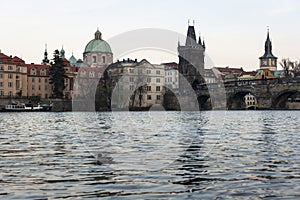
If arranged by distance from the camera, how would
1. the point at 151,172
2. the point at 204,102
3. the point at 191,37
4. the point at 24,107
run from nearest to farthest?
the point at 151,172 → the point at 24,107 → the point at 204,102 → the point at 191,37

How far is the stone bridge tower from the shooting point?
15112cm

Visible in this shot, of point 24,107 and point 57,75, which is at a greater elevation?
point 57,75

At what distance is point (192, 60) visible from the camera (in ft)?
497

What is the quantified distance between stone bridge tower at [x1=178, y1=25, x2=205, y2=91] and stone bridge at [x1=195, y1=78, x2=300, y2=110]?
16351 mm

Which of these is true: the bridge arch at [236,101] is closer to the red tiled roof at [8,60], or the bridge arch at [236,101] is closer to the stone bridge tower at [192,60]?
the stone bridge tower at [192,60]

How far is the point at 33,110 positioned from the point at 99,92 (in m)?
15.2

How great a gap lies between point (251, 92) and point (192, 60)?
44.5m

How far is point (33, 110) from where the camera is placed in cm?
10169

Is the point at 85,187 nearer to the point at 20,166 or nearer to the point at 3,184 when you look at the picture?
the point at 3,184

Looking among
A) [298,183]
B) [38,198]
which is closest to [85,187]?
[38,198]

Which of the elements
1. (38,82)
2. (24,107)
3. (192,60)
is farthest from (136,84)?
(192,60)

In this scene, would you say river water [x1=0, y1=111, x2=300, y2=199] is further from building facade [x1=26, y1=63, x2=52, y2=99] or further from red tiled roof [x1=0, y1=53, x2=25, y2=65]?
building facade [x1=26, y1=63, x2=52, y2=99]

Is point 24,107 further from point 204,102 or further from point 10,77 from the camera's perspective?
point 204,102

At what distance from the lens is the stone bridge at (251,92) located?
10125 centimetres
